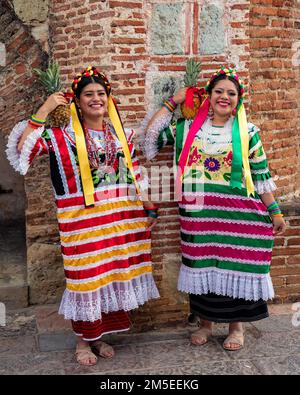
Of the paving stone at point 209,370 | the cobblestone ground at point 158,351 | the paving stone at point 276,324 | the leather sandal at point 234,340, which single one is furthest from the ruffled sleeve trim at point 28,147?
the paving stone at point 276,324

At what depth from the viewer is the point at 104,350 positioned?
3.90 metres

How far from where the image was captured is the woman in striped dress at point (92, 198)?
356cm

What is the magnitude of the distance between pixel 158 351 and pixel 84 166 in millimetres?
1561

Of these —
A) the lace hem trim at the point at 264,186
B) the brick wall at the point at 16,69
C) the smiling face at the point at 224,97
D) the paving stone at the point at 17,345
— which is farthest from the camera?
the brick wall at the point at 16,69

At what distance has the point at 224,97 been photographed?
3682mm

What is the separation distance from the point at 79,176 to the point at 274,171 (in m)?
2.17

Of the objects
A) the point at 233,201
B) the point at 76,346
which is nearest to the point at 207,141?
the point at 233,201

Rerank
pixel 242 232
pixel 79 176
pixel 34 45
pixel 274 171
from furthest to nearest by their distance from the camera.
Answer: pixel 274 171 → pixel 34 45 → pixel 242 232 → pixel 79 176

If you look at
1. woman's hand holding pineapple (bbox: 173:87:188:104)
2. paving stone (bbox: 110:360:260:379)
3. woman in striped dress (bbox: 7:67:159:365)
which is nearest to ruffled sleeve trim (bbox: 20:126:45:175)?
woman in striped dress (bbox: 7:67:159:365)

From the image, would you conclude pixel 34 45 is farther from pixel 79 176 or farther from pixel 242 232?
pixel 242 232

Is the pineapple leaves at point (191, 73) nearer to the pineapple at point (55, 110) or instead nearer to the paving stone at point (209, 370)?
the pineapple at point (55, 110)

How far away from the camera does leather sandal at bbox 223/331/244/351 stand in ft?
13.0

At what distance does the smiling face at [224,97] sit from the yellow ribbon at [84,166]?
992 millimetres

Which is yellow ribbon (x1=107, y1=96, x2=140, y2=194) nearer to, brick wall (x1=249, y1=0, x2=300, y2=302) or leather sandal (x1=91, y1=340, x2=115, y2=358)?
leather sandal (x1=91, y1=340, x2=115, y2=358)
